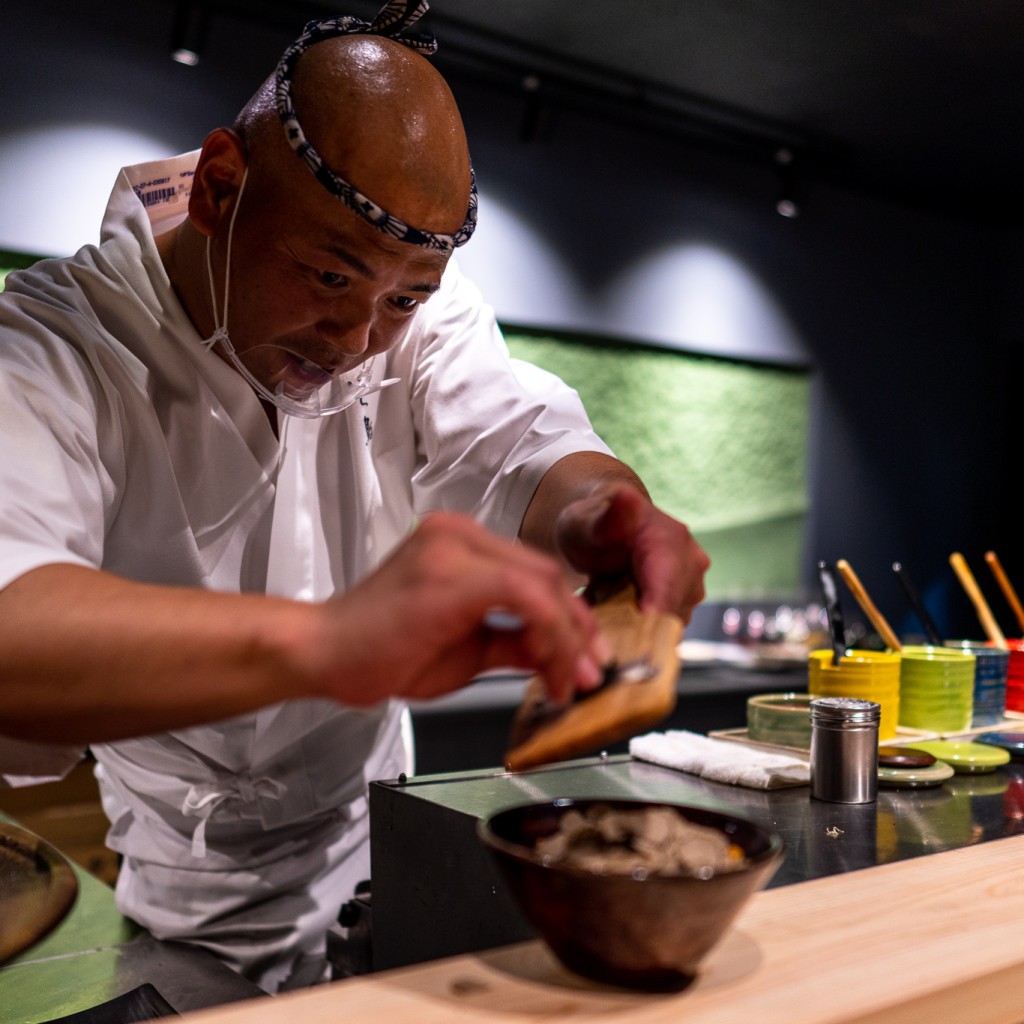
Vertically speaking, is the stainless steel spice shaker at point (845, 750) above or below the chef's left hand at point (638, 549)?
below

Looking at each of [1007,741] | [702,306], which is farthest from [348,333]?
[702,306]

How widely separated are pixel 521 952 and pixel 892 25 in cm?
369

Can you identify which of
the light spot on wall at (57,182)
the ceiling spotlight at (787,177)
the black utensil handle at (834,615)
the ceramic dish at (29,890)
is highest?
the ceiling spotlight at (787,177)

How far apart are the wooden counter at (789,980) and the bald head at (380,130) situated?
0.81m

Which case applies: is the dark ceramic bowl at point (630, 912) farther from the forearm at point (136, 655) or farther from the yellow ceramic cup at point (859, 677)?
the yellow ceramic cup at point (859, 677)

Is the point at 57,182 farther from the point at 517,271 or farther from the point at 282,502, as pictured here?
the point at 282,502

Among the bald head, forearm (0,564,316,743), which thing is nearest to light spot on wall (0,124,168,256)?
the bald head

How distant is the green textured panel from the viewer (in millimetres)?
4812

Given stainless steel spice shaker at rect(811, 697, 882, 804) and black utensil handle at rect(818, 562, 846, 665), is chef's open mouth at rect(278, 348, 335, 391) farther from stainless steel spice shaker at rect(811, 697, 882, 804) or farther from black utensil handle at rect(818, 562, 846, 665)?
black utensil handle at rect(818, 562, 846, 665)

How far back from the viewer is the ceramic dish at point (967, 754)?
64.6 inches

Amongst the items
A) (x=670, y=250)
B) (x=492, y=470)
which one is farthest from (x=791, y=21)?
(x=492, y=470)

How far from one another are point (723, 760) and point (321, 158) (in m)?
0.94

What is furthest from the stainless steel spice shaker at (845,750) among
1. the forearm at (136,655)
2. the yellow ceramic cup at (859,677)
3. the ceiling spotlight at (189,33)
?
the ceiling spotlight at (189,33)

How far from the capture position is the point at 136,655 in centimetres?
81
